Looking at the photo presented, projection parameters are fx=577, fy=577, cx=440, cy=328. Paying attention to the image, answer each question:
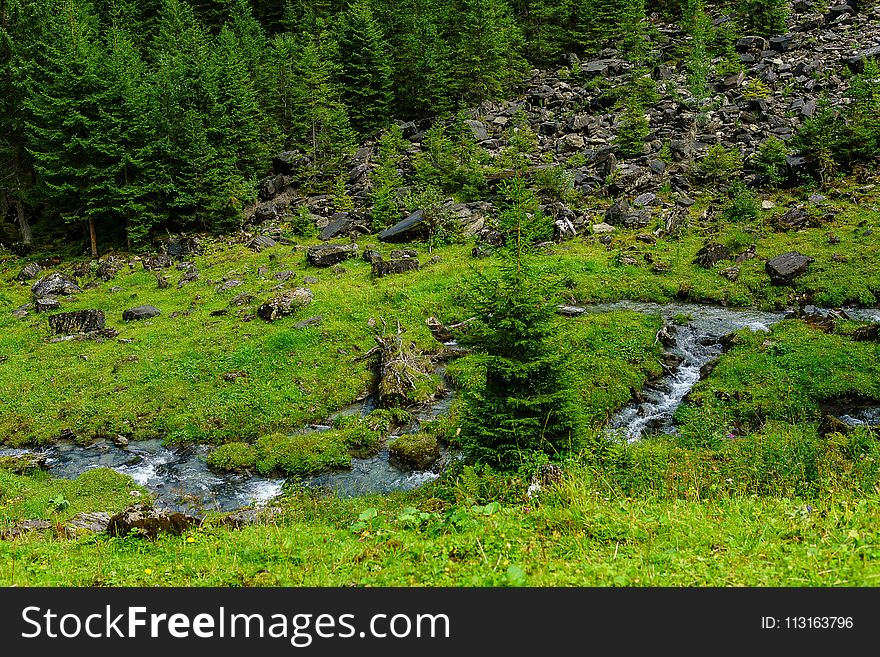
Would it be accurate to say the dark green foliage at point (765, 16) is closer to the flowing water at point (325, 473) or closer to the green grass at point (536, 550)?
the flowing water at point (325, 473)

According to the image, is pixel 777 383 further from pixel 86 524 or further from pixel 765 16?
pixel 765 16

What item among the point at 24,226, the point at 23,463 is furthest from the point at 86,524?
the point at 24,226

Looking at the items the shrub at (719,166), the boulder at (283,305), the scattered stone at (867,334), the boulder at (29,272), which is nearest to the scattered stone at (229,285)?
the boulder at (283,305)

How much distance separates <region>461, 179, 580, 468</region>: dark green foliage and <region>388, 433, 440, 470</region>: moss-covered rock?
4897 mm

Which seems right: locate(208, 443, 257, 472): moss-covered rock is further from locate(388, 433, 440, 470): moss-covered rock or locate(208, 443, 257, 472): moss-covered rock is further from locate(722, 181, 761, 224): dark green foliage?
locate(722, 181, 761, 224): dark green foliage

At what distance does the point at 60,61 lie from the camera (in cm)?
4284

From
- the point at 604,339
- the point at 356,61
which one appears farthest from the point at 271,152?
the point at 604,339

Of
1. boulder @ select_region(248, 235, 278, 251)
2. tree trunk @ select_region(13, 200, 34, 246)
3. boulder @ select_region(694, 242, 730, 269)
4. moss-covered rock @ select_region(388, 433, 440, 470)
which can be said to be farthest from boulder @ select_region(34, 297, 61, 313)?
boulder @ select_region(694, 242, 730, 269)

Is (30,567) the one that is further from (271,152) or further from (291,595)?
(271,152)

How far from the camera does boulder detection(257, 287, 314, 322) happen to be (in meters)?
27.8

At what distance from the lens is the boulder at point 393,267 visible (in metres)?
33.0

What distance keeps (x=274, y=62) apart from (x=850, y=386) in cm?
5767

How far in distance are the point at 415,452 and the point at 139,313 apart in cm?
2002

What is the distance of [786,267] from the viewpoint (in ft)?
88.5
